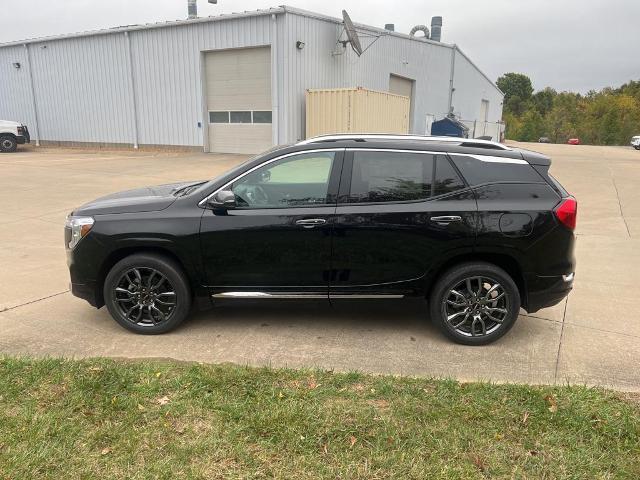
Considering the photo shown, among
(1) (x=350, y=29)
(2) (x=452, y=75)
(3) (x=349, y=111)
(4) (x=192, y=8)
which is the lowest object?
(3) (x=349, y=111)

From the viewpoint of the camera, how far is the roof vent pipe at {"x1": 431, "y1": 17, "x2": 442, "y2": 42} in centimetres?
3416

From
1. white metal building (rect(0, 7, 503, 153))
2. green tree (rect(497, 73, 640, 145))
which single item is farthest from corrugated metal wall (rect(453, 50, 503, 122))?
green tree (rect(497, 73, 640, 145))

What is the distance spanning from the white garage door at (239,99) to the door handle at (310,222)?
17.7 metres

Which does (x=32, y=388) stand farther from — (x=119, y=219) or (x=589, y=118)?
(x=589, y=118)

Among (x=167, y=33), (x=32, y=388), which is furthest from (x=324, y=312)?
(x=167, y=33)

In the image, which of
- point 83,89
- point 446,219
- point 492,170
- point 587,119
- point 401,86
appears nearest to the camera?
point 446,219

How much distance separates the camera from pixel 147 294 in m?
4.31

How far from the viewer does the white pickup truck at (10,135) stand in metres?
24.3

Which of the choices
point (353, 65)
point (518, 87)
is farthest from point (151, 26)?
point (518, 87)

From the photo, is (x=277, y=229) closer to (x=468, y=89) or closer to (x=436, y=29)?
(x=436, y=29)

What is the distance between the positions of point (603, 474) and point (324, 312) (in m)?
2.76

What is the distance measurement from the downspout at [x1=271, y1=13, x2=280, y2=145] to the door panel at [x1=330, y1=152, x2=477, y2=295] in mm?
16861

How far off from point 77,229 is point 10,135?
2455 centimetres

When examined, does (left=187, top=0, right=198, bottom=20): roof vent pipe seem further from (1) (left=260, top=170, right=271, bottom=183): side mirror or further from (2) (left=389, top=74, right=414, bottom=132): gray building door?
(1) (left=260, top=170, right=271, bottom=183): side mirror
